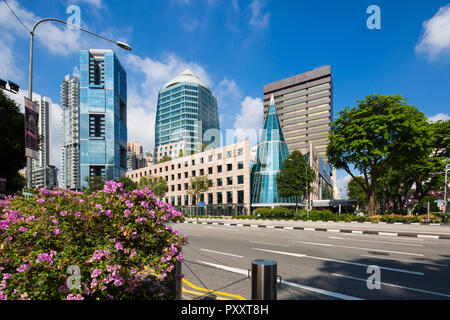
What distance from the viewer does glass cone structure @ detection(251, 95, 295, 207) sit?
150ft

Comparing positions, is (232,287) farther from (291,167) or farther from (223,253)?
(291,167)

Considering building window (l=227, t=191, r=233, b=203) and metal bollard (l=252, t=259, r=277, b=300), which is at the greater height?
metal bollard (l=252, t=259, r=277, b=300)

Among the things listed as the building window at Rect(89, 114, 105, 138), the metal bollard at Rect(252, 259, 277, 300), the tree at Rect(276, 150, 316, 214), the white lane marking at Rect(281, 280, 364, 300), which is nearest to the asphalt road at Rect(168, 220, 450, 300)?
the white lane marking at Rect(281, 280, 364, 300)

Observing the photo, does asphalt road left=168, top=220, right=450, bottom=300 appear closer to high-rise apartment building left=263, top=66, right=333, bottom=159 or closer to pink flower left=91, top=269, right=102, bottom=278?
pink flower left=91, top=269, right=102, bottom=278

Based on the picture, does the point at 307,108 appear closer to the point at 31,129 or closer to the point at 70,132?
the point at 31,129

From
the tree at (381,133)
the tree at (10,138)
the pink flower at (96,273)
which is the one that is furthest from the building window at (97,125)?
the pink flower at (96,273)

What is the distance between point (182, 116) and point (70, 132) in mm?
94500

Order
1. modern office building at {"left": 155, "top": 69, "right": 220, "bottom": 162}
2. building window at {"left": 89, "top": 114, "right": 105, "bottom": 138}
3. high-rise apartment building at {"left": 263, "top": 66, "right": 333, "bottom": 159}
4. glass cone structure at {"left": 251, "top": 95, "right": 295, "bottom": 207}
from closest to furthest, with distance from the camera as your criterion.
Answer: glass cone structure at {"left": 251, "top": 95, "right": 295, "bottom": 207}
high-rise apartment building at {"left": 263, "top": 66, "right": 333, "bottom": 159}
modern office building at {"left": 155, "top": 69, "right": 220, "bottom": 162}
building window at {"left": 89, "top": 114, "right": 105, "bottom": 138}

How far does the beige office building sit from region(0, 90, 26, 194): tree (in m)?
26.6

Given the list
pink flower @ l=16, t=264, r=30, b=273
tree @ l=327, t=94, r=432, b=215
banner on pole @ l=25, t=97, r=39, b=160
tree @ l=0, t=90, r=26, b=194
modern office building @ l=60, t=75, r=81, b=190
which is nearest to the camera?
pink flower @ l=16, t=264, r=30, b=273

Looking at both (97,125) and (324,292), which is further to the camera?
(97,125)

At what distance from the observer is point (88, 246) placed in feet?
10.8

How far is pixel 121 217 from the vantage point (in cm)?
343

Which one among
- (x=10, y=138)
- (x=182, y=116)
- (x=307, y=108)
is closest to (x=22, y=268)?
Result: (x=10, y=138)
